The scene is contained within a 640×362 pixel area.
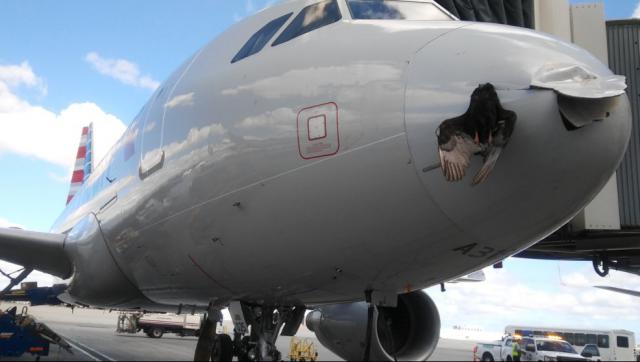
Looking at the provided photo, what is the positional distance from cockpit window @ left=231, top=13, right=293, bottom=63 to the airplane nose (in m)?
1.46

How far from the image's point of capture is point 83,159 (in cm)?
2188

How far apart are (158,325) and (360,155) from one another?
78.9 feet

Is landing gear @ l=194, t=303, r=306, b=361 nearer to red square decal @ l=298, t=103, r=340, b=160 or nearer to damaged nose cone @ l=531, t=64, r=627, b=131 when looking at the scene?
red square decal @ l=298, t=103, r=340, b=160

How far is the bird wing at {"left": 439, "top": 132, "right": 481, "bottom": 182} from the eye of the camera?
8.43 feet

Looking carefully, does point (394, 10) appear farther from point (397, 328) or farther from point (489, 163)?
point (397, 328)

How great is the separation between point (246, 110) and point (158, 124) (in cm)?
175

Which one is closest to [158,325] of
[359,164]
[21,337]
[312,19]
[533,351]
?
[21,337]

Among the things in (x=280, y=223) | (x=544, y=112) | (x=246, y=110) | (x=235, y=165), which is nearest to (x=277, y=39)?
(x=246, y=110)

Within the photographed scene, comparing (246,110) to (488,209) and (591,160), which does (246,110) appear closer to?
(488,209)

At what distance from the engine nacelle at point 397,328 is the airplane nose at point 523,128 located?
2953mm

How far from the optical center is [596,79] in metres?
2.62

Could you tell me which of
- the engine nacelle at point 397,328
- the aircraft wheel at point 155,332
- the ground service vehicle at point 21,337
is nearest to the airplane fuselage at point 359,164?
the engine nacelle at point 397,328

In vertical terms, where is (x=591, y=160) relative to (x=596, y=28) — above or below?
below

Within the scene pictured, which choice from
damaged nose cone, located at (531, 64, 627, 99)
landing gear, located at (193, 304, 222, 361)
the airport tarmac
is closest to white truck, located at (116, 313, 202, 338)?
the airport tarmac
